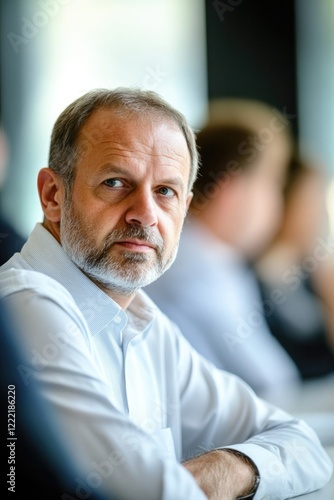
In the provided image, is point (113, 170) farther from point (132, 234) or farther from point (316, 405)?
point (316, 405)

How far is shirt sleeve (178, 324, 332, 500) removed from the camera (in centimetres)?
108

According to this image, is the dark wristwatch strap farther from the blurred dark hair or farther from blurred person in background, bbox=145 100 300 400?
the blurred dark hair

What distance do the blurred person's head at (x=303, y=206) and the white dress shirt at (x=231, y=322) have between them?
112 millimetres

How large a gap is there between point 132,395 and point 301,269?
0.44 metres

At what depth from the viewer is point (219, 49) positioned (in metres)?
1.23

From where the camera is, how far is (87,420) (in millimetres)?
878

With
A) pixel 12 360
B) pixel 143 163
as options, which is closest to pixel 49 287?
pixel 12 360

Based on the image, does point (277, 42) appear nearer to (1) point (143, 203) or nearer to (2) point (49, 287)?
(1) point (143, 203)

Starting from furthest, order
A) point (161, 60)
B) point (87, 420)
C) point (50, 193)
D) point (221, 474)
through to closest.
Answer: point (161, 60) → point (50, 193) → point (221, 474) → point (87, 420)

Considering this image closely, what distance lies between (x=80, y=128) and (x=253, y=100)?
0.38m

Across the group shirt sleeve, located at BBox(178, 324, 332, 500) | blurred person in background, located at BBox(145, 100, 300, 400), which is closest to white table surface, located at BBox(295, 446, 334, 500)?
shirt sleeve, located at BBox(178, 324, 332, 500)

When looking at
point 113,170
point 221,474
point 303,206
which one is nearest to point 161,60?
point 113,170

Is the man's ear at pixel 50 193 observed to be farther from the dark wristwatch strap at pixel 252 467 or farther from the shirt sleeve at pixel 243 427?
the dark wristwatch strap at pixel 252 467

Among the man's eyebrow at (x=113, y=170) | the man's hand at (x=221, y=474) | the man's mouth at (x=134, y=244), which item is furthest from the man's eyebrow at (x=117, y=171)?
the man's hand at (x=221, y=474)
